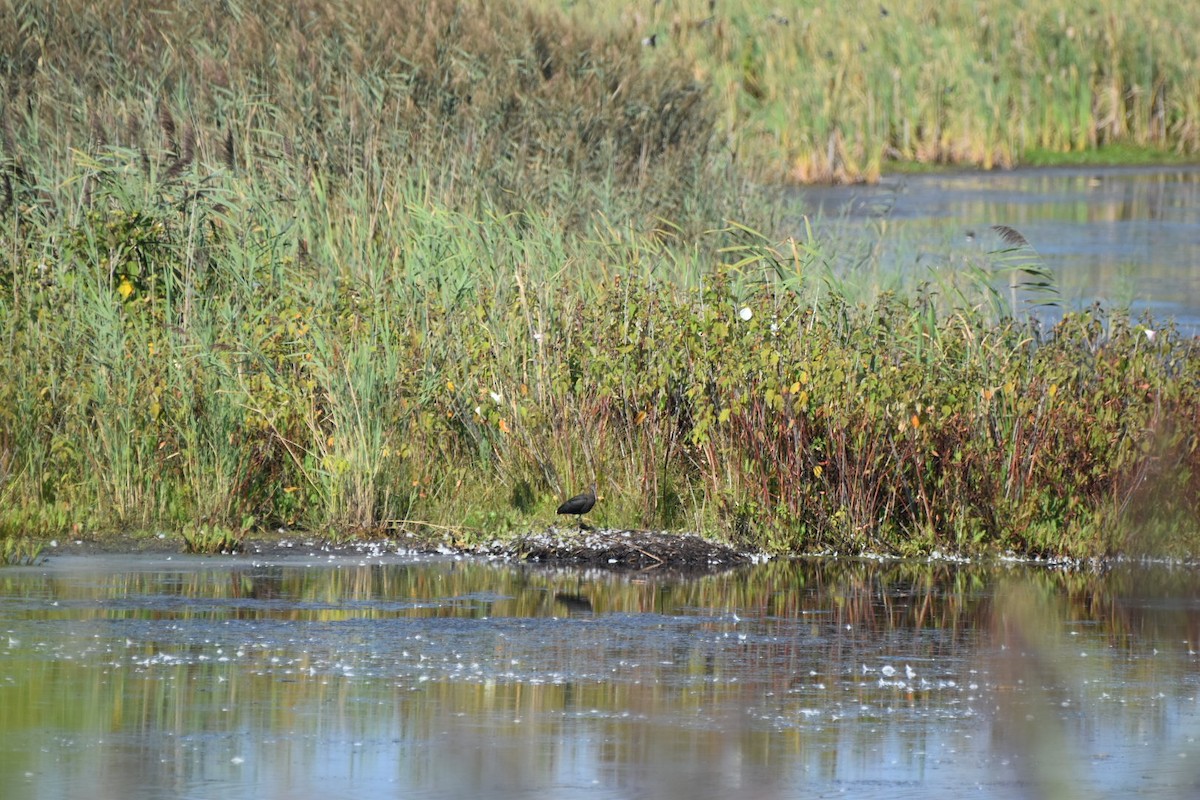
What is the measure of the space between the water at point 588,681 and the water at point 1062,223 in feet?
19.4

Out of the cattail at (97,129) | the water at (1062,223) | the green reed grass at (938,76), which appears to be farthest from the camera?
the green reed grass at (938,76)

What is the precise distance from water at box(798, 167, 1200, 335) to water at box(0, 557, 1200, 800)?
592 centimetres

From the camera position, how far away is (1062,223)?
26469 millimetres

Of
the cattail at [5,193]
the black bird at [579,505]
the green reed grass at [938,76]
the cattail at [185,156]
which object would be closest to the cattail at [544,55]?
the cattail at [185,156]

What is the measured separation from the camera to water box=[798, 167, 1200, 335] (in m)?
19.5

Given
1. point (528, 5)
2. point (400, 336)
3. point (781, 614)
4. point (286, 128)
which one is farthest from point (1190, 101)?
point (781, 614)

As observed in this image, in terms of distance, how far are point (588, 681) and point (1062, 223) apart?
64.1 ft

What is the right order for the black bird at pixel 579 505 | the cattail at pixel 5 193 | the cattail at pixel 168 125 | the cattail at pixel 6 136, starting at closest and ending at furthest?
the black bird at pixel 579 505 → the cattail at pixel 5 193 → the cattail at pixel 6 136 → the cattail at pixel 168 125

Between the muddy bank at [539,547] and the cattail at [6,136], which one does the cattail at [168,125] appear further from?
the muddy bank at [539,547]

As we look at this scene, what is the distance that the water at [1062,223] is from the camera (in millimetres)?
19500

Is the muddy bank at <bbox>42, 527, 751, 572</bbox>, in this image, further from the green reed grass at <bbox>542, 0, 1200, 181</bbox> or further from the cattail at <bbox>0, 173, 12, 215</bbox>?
the green reed grass at <bbox>542, 0, 1200, 181</bbox>

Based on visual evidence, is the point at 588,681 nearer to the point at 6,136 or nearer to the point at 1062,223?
the point at 6,136

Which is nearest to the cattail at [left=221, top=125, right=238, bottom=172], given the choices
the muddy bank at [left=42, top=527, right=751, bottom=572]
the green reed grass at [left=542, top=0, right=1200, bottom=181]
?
the muddy bank at [left=42, top=527, right=751, bottom=572]

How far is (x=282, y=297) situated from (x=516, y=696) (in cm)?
530
